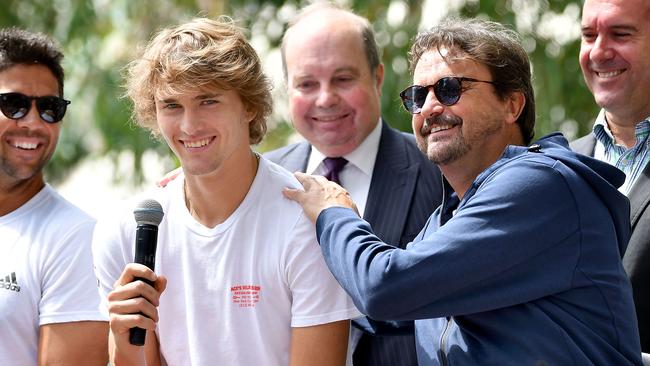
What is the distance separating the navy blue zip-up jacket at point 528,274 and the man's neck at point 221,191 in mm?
701

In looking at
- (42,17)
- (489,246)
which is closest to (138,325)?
(489,246)

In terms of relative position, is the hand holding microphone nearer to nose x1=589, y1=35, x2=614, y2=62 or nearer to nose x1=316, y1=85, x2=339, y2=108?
nose x1=316, y1=85, x2=339, y2=108

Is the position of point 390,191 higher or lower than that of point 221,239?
higher

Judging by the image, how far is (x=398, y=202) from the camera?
438 cm

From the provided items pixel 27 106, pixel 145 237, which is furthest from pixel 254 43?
pixel 145 237

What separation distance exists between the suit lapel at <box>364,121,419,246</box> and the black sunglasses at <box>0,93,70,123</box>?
4.33 feet

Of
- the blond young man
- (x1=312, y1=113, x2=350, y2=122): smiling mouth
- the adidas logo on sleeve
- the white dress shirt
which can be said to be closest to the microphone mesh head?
the blond young man

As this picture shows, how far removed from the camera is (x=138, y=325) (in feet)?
11.2

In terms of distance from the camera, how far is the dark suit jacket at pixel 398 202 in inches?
162

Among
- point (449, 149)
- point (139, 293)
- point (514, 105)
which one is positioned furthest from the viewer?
point (514, 105)

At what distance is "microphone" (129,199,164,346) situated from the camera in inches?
135

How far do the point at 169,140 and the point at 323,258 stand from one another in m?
0.69

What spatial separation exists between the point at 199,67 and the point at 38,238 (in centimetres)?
107

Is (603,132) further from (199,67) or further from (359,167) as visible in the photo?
(199,67)
